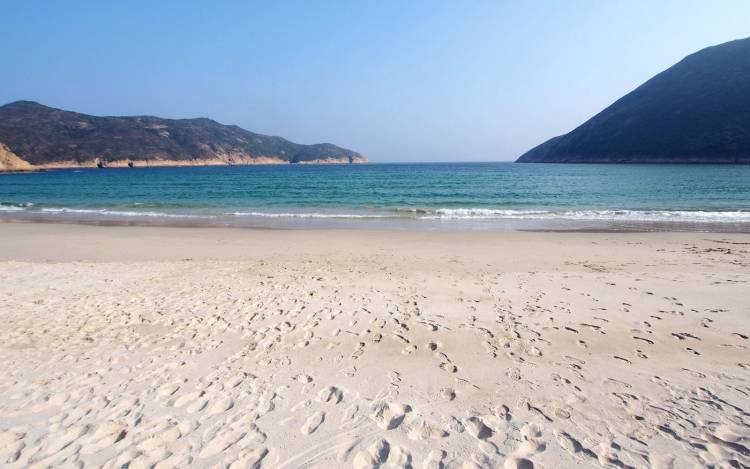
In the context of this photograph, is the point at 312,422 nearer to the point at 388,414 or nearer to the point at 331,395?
the point at 331,395

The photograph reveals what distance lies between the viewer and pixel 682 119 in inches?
3866

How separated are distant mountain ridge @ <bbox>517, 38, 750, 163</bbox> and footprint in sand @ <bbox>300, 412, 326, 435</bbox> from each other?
107m

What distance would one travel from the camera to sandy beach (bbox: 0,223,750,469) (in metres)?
3.13

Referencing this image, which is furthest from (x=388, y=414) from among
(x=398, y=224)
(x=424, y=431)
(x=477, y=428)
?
(x=398, y=224)

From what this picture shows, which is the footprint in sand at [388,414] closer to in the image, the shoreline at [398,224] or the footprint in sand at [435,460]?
the footprint in sand at [435,460]

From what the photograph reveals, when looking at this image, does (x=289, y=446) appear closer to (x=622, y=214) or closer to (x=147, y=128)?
(x=622, y=214)

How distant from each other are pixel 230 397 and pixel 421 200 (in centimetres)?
2864

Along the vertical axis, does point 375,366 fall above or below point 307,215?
above

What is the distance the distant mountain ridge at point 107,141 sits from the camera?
112 metres

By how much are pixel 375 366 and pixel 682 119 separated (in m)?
125

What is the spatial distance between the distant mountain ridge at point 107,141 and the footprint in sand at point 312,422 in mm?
126195

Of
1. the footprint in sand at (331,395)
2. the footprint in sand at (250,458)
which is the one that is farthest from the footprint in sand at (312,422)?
the footprint in sand at (250,458)

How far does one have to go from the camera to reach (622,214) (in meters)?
20.9

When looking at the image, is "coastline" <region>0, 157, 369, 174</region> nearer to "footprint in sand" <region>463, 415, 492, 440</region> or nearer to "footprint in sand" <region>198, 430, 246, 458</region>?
"footprint in sand" <region>198, 430, 246, 458</region>
